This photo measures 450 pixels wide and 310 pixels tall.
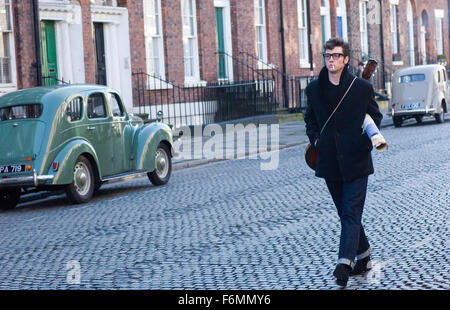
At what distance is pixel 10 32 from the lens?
21.0 metres

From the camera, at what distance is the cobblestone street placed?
7.45 m

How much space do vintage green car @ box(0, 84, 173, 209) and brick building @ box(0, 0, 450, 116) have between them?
22.3 feet

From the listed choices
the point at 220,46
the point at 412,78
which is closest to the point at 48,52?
the point at 220,46

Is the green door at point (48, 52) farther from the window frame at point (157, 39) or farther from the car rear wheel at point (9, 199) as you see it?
the car rear wheel at point (9, 199)

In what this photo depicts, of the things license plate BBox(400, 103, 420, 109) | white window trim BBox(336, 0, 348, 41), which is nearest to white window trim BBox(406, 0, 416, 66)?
white window trim BBox(336, 0, 348, 41)

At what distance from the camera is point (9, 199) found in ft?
45.5

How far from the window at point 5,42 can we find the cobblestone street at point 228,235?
6173mm

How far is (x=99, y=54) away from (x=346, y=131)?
18421 millimetres

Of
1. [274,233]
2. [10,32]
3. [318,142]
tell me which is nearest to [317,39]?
[10,32]

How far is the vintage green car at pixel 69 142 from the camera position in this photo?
42.7ft

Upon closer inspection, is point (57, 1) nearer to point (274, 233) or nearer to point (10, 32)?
point (10, 32)

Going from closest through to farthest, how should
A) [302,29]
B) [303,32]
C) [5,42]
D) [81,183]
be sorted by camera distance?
1. [81,183]
2. [5,42]
3. [302,29]
4. [303,32]

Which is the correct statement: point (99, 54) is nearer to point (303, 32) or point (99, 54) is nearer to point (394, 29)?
point (303, 32)

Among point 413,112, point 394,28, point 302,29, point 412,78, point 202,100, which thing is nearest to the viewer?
point 202,100
